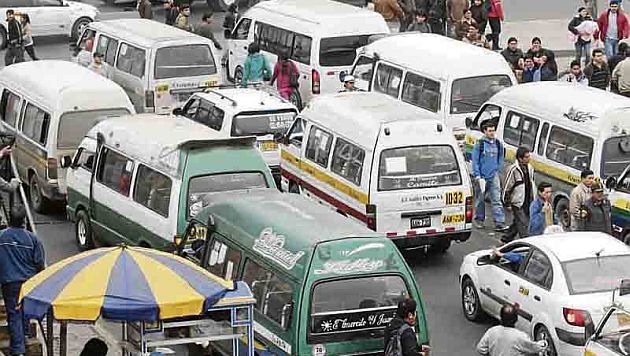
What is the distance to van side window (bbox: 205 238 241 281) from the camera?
1527cm

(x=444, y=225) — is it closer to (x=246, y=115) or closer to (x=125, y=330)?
(x=246, y=115)

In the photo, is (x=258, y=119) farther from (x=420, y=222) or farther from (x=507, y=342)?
(x=507, y=342)

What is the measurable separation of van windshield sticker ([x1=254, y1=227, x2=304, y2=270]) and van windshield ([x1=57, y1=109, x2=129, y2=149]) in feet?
26.0

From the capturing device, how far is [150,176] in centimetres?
1886

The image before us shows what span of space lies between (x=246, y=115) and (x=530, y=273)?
24.1ft

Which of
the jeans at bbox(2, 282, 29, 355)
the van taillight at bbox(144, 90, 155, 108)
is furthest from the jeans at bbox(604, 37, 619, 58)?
the jeans at bbox(2, 282, 29, 355)

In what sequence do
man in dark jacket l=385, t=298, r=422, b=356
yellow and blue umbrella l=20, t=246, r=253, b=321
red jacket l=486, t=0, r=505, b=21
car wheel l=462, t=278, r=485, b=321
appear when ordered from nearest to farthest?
yellow and blue umbrella l=20, t=246, r=253, b=321, man in dark jacket l=385, t=298, r=422, b=356, car wheel l=462, t=278, r=485, b=321, red jacket l=486, t=0, r=505, b=21

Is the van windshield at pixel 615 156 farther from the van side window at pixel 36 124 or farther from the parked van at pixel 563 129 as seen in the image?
the van side window at pixel 36 124

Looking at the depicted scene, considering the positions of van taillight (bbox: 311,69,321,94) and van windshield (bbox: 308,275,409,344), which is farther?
van taillight (bbox: 311,69,321,94)

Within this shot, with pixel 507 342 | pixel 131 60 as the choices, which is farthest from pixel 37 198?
pixel 507 342

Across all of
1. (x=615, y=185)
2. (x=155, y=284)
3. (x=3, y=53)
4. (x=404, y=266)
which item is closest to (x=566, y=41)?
(x=3, y=53)

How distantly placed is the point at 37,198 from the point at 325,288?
31.9ft

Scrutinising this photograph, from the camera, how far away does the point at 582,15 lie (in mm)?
30500

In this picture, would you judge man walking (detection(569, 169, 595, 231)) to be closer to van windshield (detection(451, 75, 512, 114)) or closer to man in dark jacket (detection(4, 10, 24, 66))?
van windshield (detection(451, 75, 512, 114))
